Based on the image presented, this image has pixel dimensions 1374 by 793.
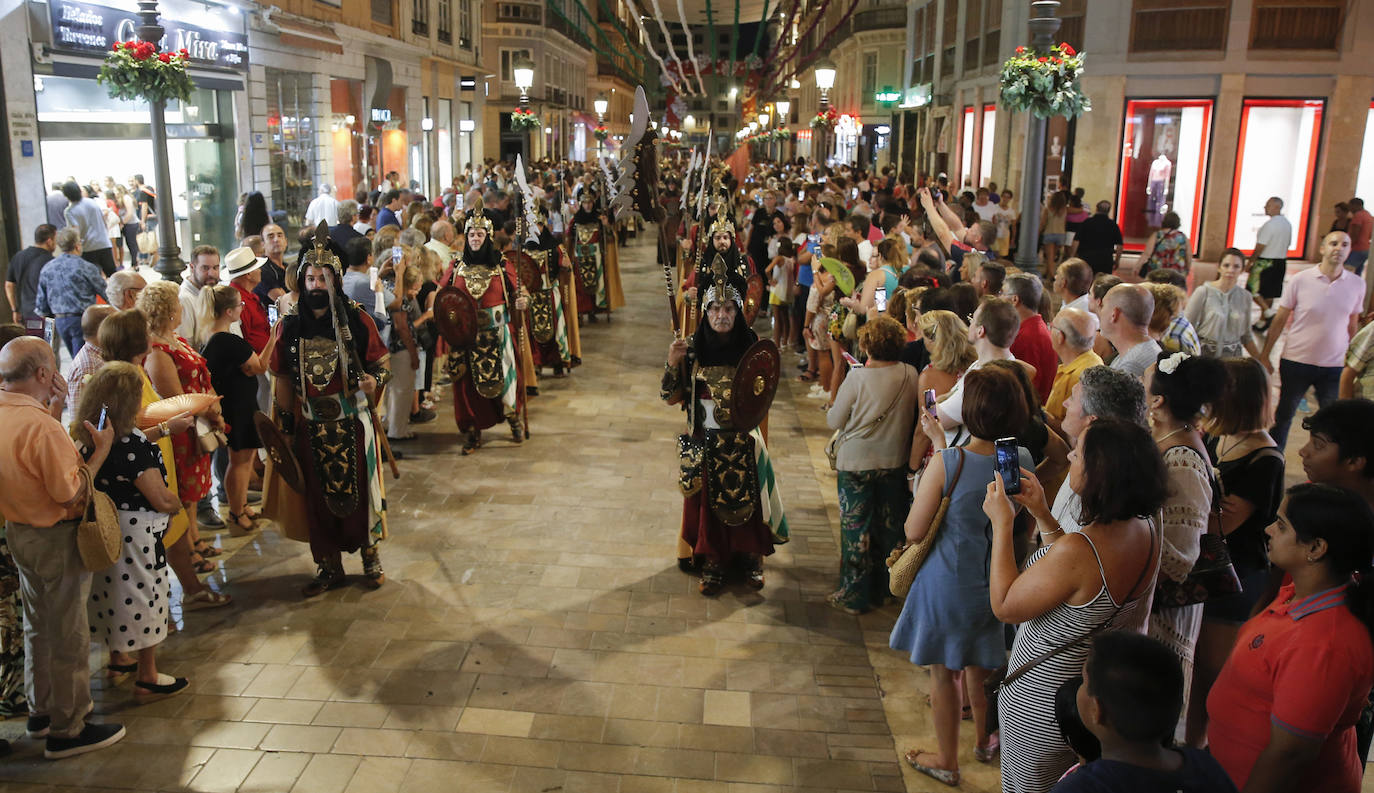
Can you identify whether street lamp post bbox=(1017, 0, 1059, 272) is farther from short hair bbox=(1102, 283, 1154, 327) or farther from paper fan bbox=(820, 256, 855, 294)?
short hair bbox=(1102, 283, 1154, 327)

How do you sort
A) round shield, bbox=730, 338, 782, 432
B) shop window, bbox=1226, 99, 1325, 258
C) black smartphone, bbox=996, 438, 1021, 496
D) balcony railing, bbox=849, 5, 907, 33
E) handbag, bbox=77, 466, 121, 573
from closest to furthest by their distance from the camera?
black smartphone, bbox=996, 438, 1021, 496, handbag, bbox=77, 466, 121, 573, round shield, bbox=730, 338, 782, 432, shop window, bbox=1226, 99, 1325, 258, balcony railing, bbox=849, 5, 907, 33

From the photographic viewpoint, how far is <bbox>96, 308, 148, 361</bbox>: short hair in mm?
4887

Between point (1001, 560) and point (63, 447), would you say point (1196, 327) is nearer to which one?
point (1001, 560)

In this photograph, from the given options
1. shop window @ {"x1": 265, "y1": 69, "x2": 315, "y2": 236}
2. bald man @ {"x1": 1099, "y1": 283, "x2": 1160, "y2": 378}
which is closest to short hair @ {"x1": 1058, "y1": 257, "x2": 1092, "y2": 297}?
bald man @ {"x1": 1099, "y1": 283, "x2": 1160, "y2": 378}

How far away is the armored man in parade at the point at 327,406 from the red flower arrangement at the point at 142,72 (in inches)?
246

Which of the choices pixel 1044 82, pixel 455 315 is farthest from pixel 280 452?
pixel 1044 82

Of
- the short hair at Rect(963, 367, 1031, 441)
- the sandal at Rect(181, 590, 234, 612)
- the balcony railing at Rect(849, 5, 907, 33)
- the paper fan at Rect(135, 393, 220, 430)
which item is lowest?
the sandal at Rect(181, 590, 234, 612)

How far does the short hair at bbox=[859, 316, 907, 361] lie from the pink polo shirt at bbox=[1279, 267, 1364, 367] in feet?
12.8

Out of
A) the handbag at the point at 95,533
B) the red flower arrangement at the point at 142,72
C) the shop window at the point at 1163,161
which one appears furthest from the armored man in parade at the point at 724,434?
the shop window at the point at 1163,161

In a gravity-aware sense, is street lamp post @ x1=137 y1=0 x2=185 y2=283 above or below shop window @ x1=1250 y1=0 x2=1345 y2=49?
below

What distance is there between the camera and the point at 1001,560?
3.25 metres

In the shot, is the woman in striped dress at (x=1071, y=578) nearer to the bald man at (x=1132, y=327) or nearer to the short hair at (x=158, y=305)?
the bald man at (x=1132, y=327)

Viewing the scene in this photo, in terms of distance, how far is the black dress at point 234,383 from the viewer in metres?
6.46

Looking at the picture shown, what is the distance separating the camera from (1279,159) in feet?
62.6
